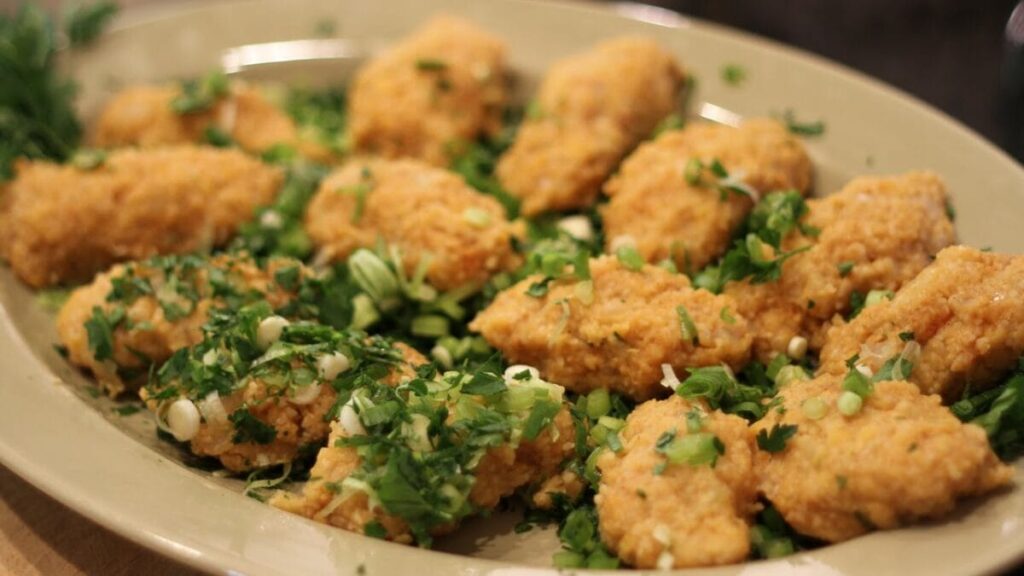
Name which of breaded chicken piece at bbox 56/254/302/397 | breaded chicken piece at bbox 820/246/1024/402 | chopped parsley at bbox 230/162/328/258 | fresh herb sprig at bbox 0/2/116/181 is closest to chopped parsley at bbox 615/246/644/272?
breaded chicken piece at bbox 820/246/1024/402

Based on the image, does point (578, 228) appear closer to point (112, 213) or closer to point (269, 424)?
point (269, 424)

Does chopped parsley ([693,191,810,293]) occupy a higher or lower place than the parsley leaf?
higher

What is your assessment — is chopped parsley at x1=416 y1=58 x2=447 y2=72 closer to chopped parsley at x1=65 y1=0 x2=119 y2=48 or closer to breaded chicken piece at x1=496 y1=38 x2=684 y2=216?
breaded chicken piece at x1=496 y1=38 x2=684 y2=216

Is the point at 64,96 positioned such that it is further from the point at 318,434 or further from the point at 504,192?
the point at 318,434

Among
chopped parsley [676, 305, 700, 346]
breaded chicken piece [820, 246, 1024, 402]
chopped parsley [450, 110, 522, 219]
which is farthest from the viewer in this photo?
chopped parsley [450, 110, 522, 219]

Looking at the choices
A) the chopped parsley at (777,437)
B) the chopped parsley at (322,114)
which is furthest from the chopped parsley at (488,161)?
the chopped parsley at (777,437)

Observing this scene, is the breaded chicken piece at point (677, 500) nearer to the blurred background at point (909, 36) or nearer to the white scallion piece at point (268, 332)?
the white scallion piece at point (268, 332)
